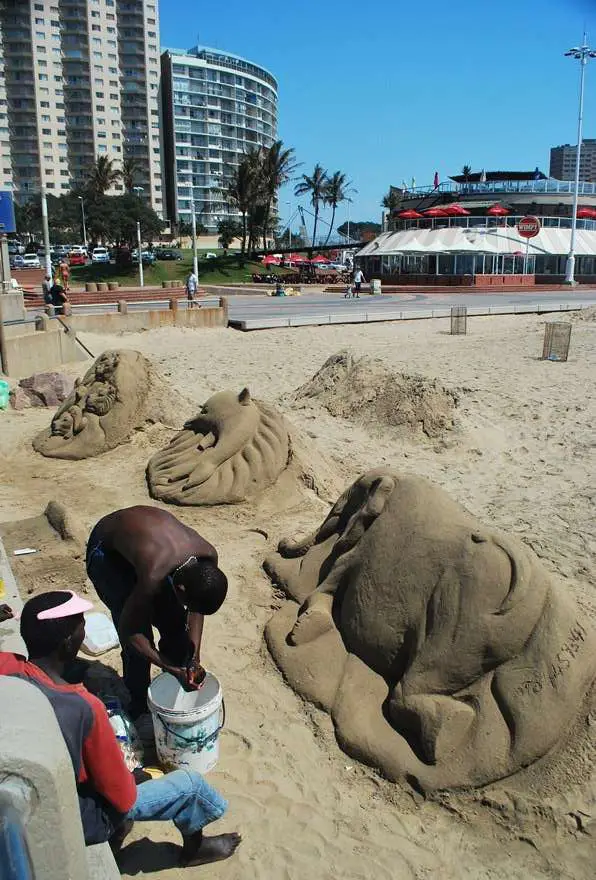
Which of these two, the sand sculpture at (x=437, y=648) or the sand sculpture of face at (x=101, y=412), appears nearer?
the sand sculpture at (x=437, y=648)

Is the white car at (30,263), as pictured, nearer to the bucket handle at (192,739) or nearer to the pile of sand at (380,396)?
the pile of sand at (380,396)

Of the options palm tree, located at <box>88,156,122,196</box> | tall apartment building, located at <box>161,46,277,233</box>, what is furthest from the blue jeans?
tall apartment building, located at <box>161,46,277,233</box>

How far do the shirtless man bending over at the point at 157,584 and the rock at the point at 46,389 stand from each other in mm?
7784

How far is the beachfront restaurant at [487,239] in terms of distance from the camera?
3919cm

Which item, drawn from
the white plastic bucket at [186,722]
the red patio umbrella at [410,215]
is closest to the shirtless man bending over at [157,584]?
the white plastic bucket at [186,722]

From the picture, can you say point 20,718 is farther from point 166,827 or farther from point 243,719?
point 243,719

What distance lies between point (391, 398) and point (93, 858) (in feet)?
26.6

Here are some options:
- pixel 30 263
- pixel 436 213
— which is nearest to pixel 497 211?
pixel 436 213

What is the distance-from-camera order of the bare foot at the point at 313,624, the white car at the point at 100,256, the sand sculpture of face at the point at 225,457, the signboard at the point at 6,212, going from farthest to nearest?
the white car at the point at 100,256 < the signboard at the point at 6,212 < the sand sculpture of face at the point at 225,457 < the bare foot at the point at 313,624

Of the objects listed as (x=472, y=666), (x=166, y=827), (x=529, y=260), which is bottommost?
(x=166, y=827)

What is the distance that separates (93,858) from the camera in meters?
2.23

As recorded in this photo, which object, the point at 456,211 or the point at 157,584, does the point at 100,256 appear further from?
the point at 157,584

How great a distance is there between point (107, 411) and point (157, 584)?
5.76 metres

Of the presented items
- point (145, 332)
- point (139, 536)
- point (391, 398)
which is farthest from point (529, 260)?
point (139, 536)
